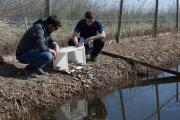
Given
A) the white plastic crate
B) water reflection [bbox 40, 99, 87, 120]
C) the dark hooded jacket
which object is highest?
the dark hooded jacket

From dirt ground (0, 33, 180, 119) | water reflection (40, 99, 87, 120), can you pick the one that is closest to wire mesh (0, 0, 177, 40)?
dirt ground (0, 33, 180, 119)

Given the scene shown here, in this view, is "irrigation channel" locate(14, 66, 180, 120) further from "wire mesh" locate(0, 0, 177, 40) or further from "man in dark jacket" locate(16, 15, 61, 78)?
"wire mesh" locate(0, 0, 177, 40)

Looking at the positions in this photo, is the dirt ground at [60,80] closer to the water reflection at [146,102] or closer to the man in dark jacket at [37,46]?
the man in dark jacket at [37,46]

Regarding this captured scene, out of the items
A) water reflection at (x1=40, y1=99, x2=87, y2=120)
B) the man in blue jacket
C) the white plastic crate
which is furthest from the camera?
the man in blue jacket

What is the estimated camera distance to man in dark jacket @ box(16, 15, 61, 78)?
11.3ft

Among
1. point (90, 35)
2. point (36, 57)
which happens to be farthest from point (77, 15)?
point (36, 57)

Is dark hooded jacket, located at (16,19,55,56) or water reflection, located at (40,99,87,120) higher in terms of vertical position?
dark hooded jacket, located at (16,19,55,56)

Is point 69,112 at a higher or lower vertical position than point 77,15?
lower

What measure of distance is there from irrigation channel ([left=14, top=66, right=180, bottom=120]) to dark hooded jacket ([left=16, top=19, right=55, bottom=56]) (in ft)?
3.79

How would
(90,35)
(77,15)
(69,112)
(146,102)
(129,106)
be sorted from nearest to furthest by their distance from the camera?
1. (69,112)
2. (129,106)
3. (146,102)
4. (90,35)
5. (77,15)

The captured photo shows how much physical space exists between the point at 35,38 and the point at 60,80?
3.12 feet

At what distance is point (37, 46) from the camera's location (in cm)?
350

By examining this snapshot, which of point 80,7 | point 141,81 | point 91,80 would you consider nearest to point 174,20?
point 80,7

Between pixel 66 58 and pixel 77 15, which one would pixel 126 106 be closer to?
pixel 66 58
